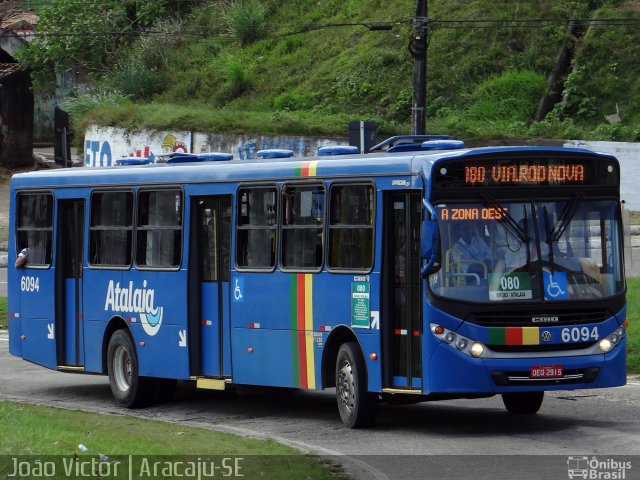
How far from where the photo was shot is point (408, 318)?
43.9ft

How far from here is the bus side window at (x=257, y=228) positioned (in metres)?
15.1

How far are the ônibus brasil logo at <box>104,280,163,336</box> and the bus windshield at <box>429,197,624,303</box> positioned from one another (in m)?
4.88

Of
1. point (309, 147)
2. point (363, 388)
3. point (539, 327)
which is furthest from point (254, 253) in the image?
point (309, 147)

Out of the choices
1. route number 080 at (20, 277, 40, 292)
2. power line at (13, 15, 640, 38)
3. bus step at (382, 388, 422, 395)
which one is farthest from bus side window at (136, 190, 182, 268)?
power line at (13, 15, 640, 38)

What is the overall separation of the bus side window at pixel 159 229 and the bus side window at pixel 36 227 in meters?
2.03

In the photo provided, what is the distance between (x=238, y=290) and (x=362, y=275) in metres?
2.21

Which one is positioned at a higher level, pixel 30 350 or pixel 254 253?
pixel 254 253

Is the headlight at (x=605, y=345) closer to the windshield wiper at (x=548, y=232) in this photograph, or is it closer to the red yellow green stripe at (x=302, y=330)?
the windshield wiper at (x=548, y=232)

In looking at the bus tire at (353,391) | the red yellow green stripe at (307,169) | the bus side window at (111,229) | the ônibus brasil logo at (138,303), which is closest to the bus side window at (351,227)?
the red yellow green stripe at (307,169)

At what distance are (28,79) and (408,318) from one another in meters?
48.3

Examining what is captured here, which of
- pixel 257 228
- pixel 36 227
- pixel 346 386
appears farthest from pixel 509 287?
pixel 36 227

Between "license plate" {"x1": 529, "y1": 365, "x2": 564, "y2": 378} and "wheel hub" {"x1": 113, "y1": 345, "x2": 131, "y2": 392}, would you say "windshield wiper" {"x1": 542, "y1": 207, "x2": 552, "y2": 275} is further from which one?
"wheel hub" {"x1": 113, "y1": 345, "x2": 131, "y2": 392}

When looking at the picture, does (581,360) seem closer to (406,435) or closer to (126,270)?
(406,435)

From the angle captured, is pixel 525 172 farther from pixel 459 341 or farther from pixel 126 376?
pixel 126 376
